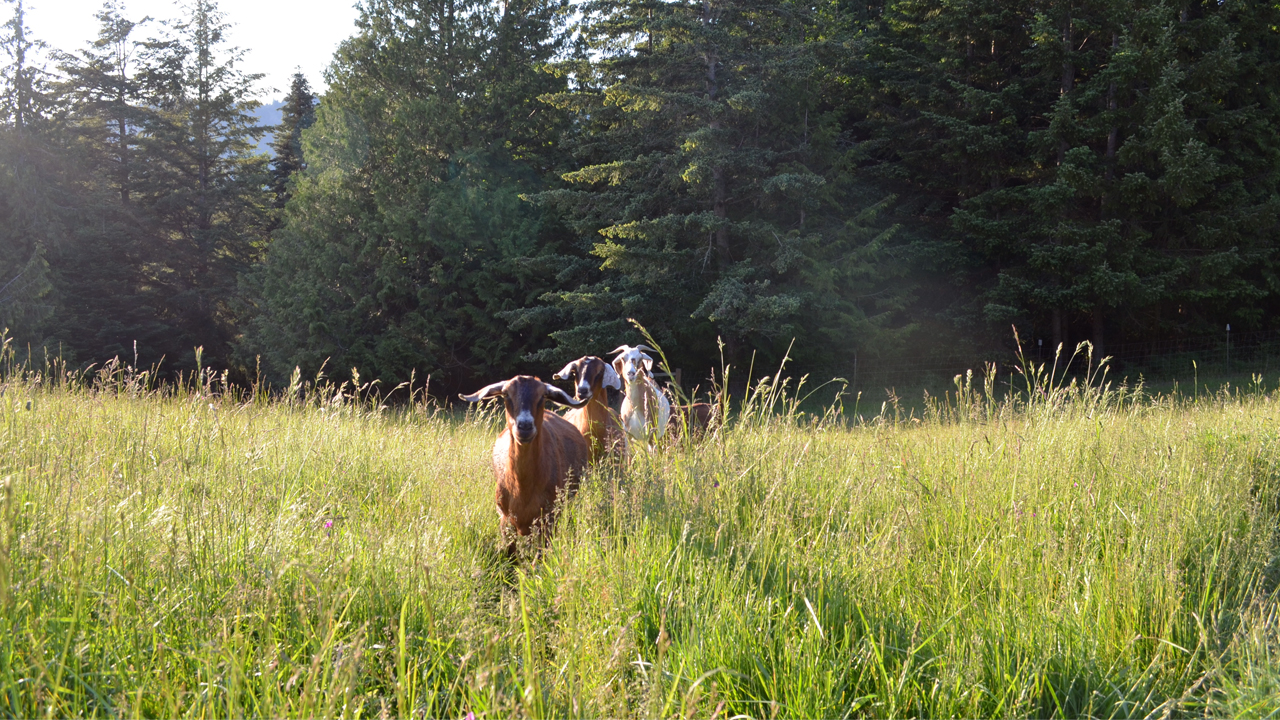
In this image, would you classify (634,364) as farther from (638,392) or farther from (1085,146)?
Result: (1085,146)

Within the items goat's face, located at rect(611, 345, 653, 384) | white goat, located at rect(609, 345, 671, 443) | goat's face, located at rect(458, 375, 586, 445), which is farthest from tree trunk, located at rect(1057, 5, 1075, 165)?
goat's face, located at rect(458, 375, 586, 445)

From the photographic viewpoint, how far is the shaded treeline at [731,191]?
18875mm

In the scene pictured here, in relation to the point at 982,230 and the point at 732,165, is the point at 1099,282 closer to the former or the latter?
the point at 982,230

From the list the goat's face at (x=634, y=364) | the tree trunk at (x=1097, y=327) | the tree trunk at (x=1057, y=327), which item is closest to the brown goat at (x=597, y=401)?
the goat's face at (x=634, y=364)

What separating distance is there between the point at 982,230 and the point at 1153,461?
17.9m

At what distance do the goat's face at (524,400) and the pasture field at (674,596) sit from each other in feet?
1.94

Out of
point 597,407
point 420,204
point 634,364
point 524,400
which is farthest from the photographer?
point 420,204

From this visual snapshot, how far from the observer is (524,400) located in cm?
518

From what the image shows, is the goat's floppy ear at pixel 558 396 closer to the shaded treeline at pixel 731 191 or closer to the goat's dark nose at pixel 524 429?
the goat's dark nose at pixel 524 429

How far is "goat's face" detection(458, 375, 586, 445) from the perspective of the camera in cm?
496

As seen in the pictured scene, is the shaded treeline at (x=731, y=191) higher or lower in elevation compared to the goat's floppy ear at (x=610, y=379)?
higher

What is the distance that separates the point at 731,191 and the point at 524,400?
16.0 metres

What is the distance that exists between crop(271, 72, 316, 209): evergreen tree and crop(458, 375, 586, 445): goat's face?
3252 centimetres

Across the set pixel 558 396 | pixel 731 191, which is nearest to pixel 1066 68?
pixel 731 191
